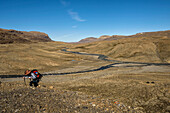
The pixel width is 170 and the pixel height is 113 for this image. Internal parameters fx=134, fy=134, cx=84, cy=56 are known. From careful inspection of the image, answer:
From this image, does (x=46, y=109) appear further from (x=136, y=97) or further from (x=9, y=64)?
(x=9, y=64)

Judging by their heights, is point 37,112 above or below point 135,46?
below

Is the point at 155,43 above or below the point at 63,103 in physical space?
above

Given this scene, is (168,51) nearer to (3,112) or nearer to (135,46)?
(135,46)

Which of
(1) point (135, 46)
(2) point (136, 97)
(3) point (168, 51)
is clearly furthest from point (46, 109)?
(1) point (135, 46)

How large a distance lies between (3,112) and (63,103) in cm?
400

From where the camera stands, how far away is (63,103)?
400 inches

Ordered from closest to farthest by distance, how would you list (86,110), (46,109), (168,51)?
(46,109) < (86,110) < (168,51)

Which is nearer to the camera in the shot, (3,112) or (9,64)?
(3,112)

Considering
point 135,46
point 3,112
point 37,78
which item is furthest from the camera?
point 135,46

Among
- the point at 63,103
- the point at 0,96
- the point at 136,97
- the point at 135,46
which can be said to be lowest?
the point at 136,97

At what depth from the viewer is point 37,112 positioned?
8.16m

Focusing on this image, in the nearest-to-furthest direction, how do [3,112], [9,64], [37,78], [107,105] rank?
[3,112]
[107,105]
[37,78]
[9,64]

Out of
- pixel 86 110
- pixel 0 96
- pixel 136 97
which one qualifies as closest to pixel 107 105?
pixel 86 110

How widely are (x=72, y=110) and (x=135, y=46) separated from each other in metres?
77.1
